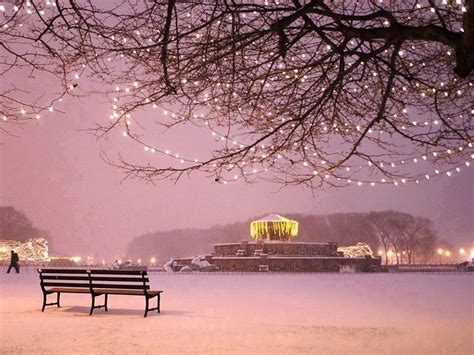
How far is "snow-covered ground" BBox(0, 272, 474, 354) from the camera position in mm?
6977

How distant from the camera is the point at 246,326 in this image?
342 inches

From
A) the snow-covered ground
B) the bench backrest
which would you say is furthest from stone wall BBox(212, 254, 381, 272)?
the bench backrest

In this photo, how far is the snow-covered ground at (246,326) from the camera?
6977 mm

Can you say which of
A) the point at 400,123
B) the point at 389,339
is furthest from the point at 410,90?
the point at 389,339

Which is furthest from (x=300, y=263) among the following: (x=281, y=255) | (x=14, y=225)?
(x=14, y=225)

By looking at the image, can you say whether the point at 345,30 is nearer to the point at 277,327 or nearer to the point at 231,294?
the point at 277,327

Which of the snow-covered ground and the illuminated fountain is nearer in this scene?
the snow-covered ground

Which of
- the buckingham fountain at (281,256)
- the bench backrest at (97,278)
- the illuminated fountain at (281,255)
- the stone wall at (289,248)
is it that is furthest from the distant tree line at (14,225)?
the bench backrest at (97,278)

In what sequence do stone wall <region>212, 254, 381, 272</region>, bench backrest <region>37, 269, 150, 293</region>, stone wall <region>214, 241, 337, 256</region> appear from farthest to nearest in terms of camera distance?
1. stone wall <region>214, 241, 337, 256</region>
2. stone wall <region>212, 254, 381, 272</region>
3. bench backrest <region>37, 269, 150, 293</region>

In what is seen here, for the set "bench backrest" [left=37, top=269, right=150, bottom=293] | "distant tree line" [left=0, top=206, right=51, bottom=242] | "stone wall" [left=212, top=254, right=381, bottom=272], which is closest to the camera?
"bench backrest" [left=37, top=269, right=150, bottom=293]

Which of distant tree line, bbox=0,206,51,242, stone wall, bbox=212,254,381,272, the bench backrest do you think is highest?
distant tree line, bbox=0,206,51,242

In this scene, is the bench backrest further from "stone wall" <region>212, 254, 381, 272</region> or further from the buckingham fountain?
"stone wall" <region>212, 254, 381, 272</region>

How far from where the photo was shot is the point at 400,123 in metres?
7.74

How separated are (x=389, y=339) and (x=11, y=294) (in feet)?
38.1
